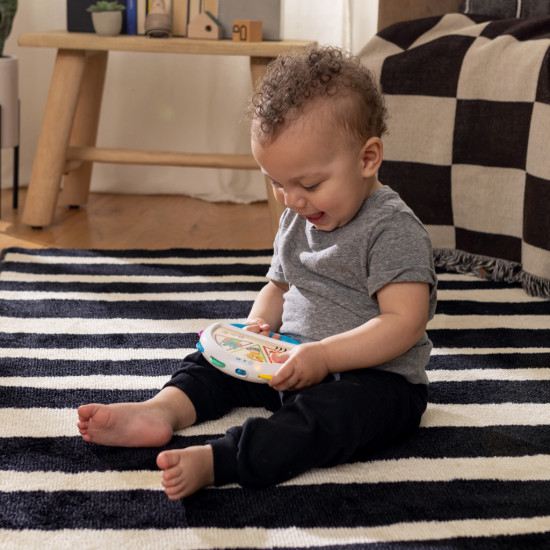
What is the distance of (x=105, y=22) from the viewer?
1568 millimetres

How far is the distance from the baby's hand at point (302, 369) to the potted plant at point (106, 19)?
1.07 meters

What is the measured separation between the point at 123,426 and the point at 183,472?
114 mm

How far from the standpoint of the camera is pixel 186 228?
170 centimetres

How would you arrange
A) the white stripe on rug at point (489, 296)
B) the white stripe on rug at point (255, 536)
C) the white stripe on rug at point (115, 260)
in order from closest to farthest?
the white stripe on rug at point (255, 536), the white stripe on rug at point (489, 296), the white stripe on rug at point (115, 260)

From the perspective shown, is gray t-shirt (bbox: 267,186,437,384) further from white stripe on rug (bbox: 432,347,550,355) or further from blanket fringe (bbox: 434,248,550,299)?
blanket fringe (bbox: 434,248,550,299)

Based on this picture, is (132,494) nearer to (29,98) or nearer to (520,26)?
(520,26)

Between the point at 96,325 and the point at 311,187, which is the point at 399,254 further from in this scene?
the point at 96,325

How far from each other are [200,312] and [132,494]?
1.65 ft

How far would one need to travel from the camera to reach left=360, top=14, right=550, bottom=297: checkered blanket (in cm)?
123

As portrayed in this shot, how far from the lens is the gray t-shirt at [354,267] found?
0.77 m

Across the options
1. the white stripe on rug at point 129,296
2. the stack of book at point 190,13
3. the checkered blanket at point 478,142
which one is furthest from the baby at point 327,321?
the stack of book at point 190,13

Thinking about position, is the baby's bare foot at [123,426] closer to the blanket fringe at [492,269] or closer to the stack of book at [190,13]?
the blanket fringe at [492,269]

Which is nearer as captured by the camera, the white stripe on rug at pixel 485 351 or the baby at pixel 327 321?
the baby at pixel 327 321

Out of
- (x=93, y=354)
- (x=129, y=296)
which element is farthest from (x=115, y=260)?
(x=93, y=354)
